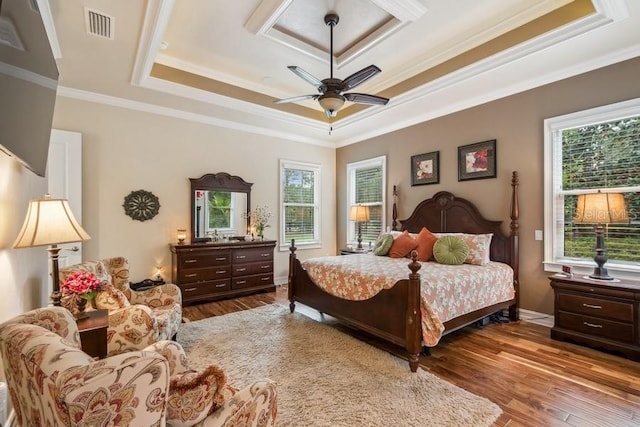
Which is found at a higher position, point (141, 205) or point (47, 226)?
point (141, 205)

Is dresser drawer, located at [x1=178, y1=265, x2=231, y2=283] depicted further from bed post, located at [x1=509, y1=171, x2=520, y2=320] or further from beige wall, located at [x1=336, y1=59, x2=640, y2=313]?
bed post, located at [x1=509, y1=171, x2=520, y2=320]

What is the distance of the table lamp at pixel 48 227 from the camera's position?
1.73m

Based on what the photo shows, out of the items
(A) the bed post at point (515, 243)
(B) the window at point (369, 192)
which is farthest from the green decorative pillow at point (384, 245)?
(A) the bed post at point (515, 243)

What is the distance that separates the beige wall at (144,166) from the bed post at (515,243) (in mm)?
3903

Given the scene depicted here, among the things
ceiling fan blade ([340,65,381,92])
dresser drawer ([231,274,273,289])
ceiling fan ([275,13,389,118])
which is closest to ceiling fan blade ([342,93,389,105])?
ceiling fan ([275,13,389,118])

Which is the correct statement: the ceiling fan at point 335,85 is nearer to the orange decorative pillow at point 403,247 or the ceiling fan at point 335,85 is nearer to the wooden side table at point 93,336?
the orange decorative pillow at point 403,247

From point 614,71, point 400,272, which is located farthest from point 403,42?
point 400,272

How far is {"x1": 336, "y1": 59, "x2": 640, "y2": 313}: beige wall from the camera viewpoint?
3.20m

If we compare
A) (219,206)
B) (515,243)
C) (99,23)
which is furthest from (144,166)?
(515,243)

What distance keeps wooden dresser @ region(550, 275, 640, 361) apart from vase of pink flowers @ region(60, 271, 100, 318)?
4069mm

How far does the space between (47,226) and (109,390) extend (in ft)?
4.89

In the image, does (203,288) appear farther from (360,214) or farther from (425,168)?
(425,168)

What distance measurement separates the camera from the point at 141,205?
172 inches

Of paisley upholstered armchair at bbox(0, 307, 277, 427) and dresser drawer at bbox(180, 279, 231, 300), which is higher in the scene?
paisley upholstered armchair at bbox(0, 307, 277, 427)
